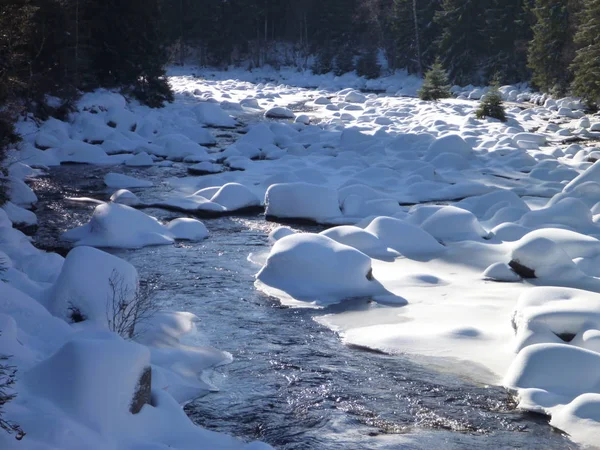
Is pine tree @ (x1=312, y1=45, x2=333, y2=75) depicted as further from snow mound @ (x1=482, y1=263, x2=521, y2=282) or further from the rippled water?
the rippled water

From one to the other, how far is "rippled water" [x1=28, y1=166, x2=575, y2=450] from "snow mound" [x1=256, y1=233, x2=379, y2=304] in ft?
0.93

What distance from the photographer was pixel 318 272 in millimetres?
9188

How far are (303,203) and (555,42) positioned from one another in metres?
22.5

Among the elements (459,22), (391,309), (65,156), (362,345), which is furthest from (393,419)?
(459,22)

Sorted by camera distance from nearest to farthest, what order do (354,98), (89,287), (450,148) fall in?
(89,287)
(450,148)
(354,98)

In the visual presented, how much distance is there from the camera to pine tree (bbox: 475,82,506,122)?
84.2 feet

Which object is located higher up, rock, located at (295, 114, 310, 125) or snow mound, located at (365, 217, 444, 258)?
snow mound, located at (365, 217, 444, 258)

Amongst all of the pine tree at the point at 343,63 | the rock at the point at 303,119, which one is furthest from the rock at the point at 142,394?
the pine tree at the point at 343,63

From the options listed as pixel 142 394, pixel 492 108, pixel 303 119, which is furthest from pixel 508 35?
pixel 142 394

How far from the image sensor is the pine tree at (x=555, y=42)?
30906 mm

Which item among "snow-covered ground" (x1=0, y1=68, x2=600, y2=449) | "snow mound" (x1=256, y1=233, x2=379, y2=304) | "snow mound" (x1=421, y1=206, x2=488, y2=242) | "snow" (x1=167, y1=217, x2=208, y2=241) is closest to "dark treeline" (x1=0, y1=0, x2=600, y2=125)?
"snow-covered ground" (x1=0, y1=68, x2=600, y2=449)

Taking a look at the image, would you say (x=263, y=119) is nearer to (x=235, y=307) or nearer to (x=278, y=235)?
(x=278, y=235)

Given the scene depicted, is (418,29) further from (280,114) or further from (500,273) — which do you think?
(500,273)

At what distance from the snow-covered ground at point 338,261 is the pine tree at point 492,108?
7.43 feet
